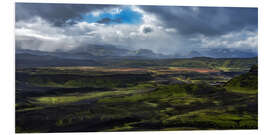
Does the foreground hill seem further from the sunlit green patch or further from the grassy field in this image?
the sunlit green patch

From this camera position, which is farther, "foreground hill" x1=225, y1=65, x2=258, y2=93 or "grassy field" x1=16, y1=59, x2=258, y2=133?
"foreground hill" x1=225, y1=65, x2=258, y2=93

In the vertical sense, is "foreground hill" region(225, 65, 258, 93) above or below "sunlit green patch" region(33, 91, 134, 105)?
above

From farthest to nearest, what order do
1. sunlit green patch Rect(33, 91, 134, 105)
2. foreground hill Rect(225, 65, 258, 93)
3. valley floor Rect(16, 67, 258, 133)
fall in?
foreground hill Rect(225, 65, 258, 93) < sunlit green patch Rect(33, 91, 134, 105) < valley floor Rect(16, 67, 258, 133)

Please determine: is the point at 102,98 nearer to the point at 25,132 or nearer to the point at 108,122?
the point at 108,122

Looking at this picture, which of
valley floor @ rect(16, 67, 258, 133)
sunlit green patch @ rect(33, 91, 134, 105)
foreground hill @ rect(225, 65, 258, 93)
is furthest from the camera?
foreground hill @ rect(225, 65, 258, 93)

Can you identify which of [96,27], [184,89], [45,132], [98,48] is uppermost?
[96,27]

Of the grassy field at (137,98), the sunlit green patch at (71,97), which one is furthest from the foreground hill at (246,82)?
the sunlit green patch at (71,97)

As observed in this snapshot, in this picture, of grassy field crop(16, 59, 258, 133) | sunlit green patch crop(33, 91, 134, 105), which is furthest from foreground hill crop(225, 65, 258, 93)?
sunlit green patch crop(33, 91, 134, 105)

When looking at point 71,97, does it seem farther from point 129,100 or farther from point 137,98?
point 137,98

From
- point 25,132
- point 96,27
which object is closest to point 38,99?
point 25,132
